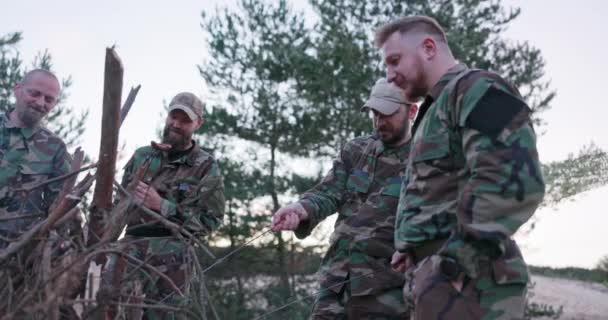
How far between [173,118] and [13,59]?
11.2 m

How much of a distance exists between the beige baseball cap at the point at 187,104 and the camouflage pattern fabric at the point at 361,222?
1.13 metres

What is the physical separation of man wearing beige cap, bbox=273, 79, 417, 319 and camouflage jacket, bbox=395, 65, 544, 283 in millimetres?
1347

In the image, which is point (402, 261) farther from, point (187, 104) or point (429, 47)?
point (187, 104)

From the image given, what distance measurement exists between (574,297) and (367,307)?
19.4 metres

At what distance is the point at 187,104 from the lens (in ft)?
16.4

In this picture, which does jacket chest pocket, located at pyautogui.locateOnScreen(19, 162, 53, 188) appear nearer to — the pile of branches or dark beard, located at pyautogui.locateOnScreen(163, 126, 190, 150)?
dark beard, located at pyautogui.locateOnScreen(163, 126, 190, 150)

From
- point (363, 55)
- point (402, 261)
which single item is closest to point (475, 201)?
point (402, 261)

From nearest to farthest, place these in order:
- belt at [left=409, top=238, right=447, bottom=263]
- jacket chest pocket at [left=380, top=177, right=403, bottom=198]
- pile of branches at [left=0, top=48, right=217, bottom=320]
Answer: pile of branches at [left=0, top=48, right=217, bottom=320]
belt at [left=409, top=238, right=447, bottom=263]
jacket chest pocket at [left=380, top=177, right=403, bottom=198]

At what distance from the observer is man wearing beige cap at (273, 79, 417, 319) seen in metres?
4.08

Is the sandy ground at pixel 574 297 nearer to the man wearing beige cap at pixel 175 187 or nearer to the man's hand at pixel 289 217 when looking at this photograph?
the man wearing beige cap at pixel 175 187

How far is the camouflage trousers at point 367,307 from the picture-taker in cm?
406

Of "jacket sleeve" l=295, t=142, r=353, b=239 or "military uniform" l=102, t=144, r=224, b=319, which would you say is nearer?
"jacket sleeve" l=295, t=142, r=353, b=239

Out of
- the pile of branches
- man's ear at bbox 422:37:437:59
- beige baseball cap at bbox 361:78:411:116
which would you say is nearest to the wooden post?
the pile of branches

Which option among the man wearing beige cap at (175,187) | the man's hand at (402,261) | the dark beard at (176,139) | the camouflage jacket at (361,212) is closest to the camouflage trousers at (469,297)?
the man's hand at (402,261)
